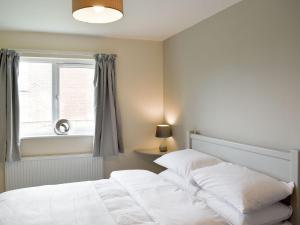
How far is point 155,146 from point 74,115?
4.14ft

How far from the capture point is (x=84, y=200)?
233cm

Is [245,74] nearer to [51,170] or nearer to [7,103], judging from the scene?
[51,170]

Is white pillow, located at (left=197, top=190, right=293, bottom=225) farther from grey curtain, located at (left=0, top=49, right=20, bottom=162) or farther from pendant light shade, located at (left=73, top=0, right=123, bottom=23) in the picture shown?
grey curtain, located at (left=0, top=49, right=20, bottom=162)

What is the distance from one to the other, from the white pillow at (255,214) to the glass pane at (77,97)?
238 cm

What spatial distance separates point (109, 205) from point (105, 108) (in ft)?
6.07

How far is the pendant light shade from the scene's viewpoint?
1676 mm

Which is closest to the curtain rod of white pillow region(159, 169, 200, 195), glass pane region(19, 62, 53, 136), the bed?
glass pane region(19, 62, 53, 136)

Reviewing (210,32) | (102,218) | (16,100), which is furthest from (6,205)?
(210,32)

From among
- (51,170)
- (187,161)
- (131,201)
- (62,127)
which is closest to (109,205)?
(131,201)

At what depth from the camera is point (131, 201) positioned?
230cm

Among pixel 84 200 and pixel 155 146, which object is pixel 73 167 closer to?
pixel 155 146

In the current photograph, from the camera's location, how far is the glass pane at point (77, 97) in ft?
12.7

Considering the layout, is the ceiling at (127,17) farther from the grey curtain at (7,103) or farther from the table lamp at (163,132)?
the table lamp at (163,132)

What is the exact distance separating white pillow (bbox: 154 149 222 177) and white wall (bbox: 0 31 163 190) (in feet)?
3.85
